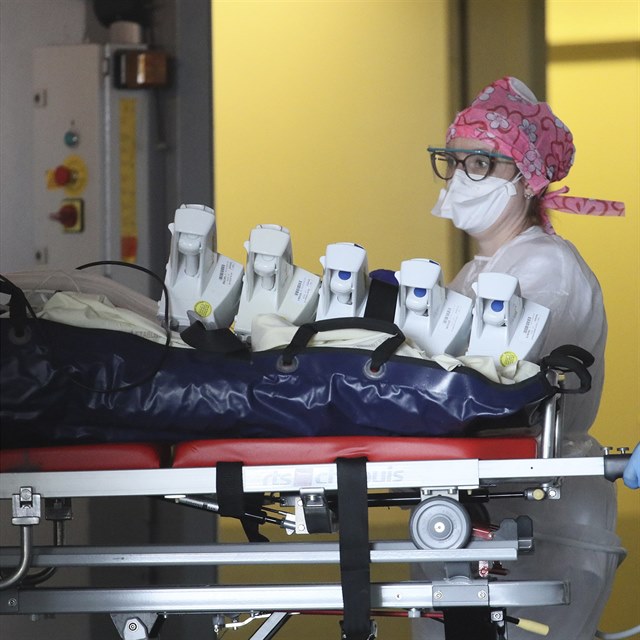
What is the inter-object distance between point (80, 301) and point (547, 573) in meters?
1.00

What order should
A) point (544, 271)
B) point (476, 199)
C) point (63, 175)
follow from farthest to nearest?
point (63, 175)
point (476, 199)
point (544, 271)

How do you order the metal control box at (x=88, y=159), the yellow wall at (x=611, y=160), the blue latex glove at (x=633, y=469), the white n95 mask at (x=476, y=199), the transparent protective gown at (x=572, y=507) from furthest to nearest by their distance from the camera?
the yellow wall at (x=611, y=160) < the metal control box at (x=88, y=159) < the white n95 mask at (x=476, y=199) < the transparent protective gown at (x=572, y=507) < the blue latex glove at (x=633, y=469)

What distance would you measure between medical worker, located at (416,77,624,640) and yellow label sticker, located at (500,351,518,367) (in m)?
0.33

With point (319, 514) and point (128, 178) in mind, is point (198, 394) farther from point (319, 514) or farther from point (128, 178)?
point (128, 178)

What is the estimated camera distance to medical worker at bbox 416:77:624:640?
2150 millimetres

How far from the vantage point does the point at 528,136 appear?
93.4 inches

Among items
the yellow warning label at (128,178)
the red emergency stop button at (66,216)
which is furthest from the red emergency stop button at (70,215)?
the yellow warning label at (128,178)

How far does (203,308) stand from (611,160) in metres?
2.19

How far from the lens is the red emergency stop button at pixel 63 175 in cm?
346

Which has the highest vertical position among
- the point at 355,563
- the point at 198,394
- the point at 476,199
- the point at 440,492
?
the point at 476,199

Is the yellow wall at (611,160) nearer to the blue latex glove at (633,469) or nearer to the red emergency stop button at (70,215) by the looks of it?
the red emergency stop button at (70,215)

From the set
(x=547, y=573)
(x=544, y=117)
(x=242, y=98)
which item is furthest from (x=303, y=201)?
(x=547, y=573)

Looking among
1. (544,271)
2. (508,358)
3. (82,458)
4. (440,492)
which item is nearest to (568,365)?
(508,358)

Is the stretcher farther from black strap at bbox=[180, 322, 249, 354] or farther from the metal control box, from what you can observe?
the metal control box
